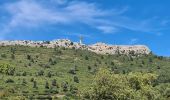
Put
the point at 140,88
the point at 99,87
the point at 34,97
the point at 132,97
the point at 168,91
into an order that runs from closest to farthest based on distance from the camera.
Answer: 1. the point at 99,87
2. the point at 132,97
3. the point at 140,88
4. the point at 168,91
5. the point at 34,97

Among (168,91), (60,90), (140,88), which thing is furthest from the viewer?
(60,90)

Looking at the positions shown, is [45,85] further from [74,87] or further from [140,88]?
[140,88]

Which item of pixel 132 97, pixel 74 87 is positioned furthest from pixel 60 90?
pixel 132 97

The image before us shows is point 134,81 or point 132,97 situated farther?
point 134,81

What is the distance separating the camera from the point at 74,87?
602 feet

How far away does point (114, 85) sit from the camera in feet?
284

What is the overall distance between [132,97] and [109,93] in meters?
7.32

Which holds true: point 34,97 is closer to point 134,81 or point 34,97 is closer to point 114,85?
point 134,81

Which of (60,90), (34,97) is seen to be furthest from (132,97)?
(60,90)

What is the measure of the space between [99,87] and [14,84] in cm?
10092

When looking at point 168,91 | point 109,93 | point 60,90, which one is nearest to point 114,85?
point 109,93

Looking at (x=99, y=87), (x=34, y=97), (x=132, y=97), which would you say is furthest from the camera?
(x=34, y=97)

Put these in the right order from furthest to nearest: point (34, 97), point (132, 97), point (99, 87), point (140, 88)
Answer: point (34, 97), point (140, 88), point (132, 97), point (99, 87)

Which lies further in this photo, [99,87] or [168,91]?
[168,91]
